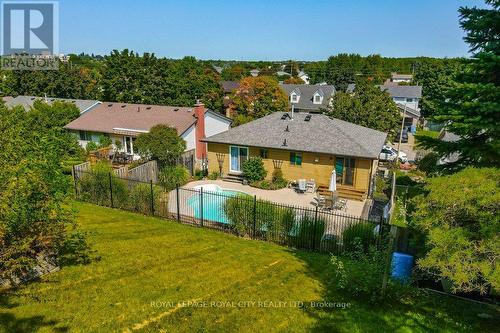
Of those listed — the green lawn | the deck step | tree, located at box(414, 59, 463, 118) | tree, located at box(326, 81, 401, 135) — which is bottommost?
the green lawn

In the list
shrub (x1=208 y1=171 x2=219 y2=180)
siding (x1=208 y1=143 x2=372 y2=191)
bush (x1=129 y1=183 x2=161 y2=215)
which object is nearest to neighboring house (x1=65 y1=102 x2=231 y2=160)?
shrub (x1=208 y1=171 x2=219 y2=180)

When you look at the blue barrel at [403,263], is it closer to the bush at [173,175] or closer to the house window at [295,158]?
the house window at [295,158]

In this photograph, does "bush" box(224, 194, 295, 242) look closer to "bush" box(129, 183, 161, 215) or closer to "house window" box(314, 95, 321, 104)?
"bush" box(129, 183, 161, 215)

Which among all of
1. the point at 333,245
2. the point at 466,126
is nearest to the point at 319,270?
the point at 333,245

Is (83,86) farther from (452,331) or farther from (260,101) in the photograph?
(452,331)

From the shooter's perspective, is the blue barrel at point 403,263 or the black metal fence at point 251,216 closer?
the blue barrel at point 403,263

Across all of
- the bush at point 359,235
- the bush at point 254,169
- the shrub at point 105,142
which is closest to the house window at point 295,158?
the bush at point 254,169

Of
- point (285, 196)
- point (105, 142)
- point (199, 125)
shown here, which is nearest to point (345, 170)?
point (285, 196)
